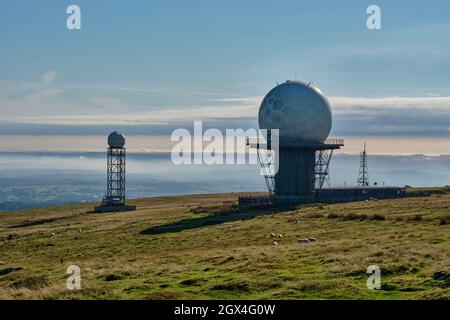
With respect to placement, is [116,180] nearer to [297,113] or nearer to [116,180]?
[116,180]

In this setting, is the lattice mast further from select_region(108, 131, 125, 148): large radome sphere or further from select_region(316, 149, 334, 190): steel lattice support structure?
select_region(316, 149, 334, 190): steel lattice support structure

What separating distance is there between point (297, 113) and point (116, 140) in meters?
35.2

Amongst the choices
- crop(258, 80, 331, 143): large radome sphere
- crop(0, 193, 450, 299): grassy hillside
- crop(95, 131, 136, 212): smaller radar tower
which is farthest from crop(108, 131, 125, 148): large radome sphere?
crop(0, 193, 450, 299): grassy hillside

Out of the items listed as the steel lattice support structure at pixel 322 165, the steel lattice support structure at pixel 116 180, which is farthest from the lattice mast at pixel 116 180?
the steel lattice support structure at pixel 322 165

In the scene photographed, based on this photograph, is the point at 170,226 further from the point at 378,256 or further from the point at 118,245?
the point at 378,256

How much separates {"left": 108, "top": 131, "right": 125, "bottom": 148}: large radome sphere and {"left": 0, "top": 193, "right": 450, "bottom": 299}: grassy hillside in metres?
44.1

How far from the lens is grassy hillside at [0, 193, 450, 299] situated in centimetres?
2197

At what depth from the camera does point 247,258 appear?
29750 millimetres

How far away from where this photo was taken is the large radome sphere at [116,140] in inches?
3979

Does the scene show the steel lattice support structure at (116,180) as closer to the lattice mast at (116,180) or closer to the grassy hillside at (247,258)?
the lattice mast at (116,180)

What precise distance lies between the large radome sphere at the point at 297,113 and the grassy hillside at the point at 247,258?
2232 cm

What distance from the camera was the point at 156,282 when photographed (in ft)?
81.4

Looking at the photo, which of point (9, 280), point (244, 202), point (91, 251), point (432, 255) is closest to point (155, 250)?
point (91, 251)
